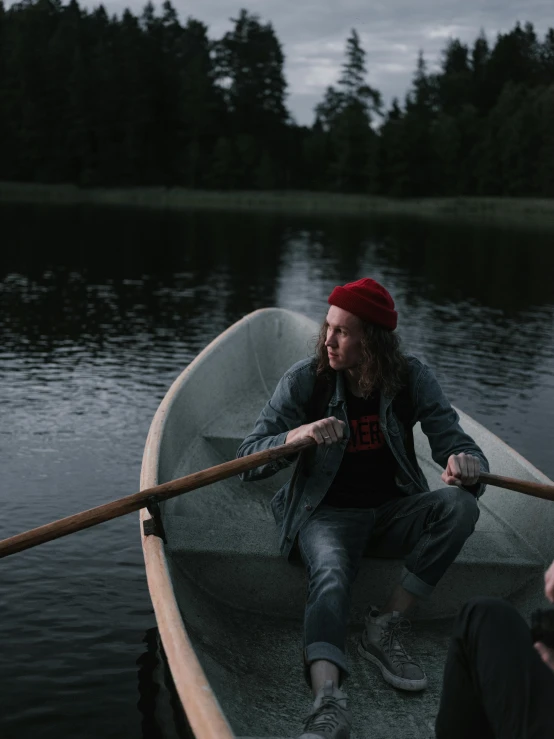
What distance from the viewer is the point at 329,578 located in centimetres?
376

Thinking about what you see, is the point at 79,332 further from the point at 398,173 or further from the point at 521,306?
the point at 398,173

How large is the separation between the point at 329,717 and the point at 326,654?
26 cm

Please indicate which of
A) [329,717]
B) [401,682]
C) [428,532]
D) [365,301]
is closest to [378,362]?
[365,301]

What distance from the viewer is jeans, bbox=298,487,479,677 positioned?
3724 mm

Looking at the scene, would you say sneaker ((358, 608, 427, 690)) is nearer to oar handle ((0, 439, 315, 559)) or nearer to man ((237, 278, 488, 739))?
man ((237, 278, 488, 739))

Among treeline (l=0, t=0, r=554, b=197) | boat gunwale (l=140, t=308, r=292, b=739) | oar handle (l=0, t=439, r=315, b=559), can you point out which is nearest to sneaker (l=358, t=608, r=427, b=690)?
oar handle (l=0, t=439, r=315, b=559)

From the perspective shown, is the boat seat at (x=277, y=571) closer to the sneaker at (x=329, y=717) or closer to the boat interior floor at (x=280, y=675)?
the boat interior floor at (x=280, y=675)

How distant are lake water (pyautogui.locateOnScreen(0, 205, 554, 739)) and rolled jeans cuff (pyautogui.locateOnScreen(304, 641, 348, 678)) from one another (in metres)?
1.25

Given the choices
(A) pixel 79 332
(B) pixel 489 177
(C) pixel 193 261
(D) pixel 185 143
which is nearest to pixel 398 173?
(B) pixel 489 177

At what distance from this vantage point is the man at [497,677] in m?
2.54

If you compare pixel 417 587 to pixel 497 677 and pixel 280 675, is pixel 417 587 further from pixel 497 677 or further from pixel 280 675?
pixel 497 677

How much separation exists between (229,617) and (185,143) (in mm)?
81967

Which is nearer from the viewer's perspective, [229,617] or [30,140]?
[229,617]

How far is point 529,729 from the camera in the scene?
8.24 ft
